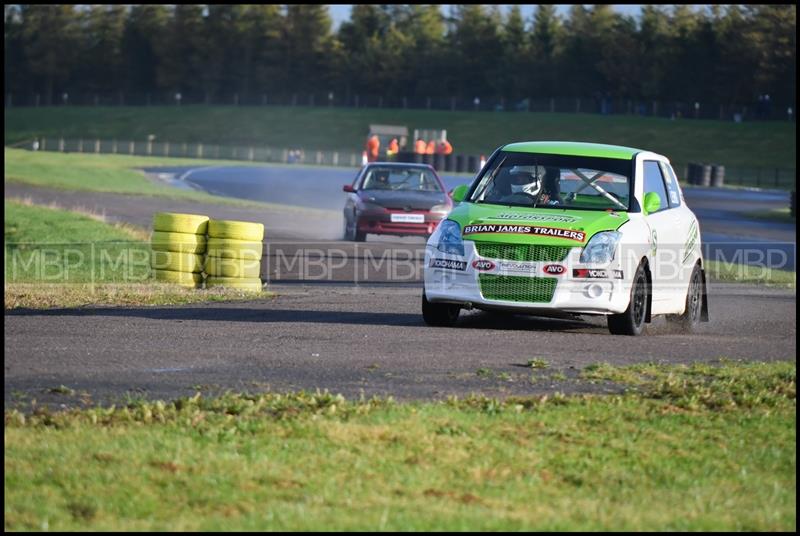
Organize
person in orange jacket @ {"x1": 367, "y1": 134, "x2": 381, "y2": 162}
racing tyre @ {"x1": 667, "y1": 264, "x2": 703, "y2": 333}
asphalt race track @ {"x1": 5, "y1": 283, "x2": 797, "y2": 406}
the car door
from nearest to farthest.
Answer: asphalt race track @ {"x1": 5, "y1": 283, "x2": 797, "y2": 406} → the car door → racing tyre @ {"x1": 667, "y1": 264, "x2": 703, "y2": 333} → person in orange jacket @ {"x1": 367, "y1": 134, "x2": 381, "y2": 162}

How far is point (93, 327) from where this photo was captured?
11.8m

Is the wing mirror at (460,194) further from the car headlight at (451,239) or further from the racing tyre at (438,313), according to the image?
the racing tyre at (438,313)

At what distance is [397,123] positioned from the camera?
121875 millimetres

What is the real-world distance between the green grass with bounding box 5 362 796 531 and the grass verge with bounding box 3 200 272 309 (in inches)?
263

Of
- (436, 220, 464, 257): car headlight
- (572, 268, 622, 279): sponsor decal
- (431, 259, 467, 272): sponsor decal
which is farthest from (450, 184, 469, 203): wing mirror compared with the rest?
(572, 268, 622, 279): sponsor decal

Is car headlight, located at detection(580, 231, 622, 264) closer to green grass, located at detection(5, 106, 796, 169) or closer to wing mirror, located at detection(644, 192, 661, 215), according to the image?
wing mirror, located at detection(644, 192, 661, 215)

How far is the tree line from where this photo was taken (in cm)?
11750

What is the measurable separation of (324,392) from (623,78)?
119 m

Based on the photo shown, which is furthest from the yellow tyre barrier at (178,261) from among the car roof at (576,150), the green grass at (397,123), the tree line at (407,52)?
the tree line at (407,52)

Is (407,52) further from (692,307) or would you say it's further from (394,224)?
(692,307)

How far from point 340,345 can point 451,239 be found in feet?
5.56

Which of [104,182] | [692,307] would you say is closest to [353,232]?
[692,307]

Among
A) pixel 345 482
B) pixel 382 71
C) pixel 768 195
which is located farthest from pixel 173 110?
pixel 345 482

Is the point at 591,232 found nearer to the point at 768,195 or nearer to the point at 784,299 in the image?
the point at 784,299
